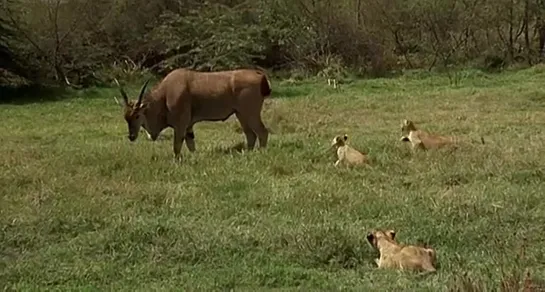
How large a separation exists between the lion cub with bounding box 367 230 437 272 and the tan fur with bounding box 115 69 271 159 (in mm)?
6001

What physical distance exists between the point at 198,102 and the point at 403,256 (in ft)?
21.7

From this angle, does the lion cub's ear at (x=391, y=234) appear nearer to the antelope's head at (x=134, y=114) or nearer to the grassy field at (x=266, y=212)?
the grassy field at (x=266, y=212)

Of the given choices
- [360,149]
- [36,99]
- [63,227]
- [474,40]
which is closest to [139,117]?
[360,149]

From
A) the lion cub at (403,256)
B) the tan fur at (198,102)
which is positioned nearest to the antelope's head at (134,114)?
the tan fur at (198,102)

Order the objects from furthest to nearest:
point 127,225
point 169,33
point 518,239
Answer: point 169,33 < point 127,225 < point 518,239

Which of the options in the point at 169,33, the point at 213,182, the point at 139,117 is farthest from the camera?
the point at 169,33

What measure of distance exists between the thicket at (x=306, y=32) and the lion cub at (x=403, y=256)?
19.5 m

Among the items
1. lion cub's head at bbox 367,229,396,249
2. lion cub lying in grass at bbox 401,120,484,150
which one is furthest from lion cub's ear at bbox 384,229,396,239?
lion cub lying in grass at bbox 401,120,484,150

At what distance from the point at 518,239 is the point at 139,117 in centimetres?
677

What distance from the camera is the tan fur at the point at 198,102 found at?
1259 cm

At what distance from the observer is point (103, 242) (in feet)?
23.8

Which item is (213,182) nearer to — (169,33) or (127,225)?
(127,225)

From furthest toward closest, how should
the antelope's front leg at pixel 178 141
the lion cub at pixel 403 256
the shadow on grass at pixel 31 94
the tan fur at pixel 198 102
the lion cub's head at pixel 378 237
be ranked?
the shadow on grass at pixel 31 94, the tan fur at pixel 198 102, the antelope's front leg at pixel 178 141, the lion cub's head at pixel 378 237, the lion cub at pixel 403 256

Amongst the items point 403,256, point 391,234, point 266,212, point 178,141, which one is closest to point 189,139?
point 178,141
